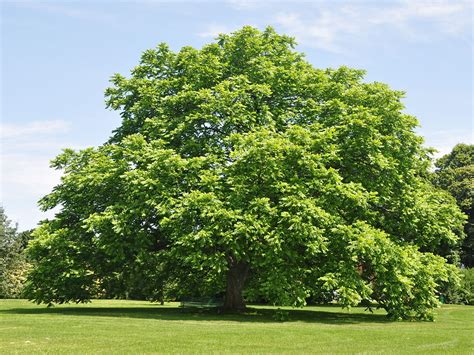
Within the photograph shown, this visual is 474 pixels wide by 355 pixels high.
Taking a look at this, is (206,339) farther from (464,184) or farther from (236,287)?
(464,184)

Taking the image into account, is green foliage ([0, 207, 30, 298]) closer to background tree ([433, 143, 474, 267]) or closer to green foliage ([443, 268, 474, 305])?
green foliage ([443, 268, 474, 305])

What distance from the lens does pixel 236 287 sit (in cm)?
3647

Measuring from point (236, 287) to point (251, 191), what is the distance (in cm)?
872

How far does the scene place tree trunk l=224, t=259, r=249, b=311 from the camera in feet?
118

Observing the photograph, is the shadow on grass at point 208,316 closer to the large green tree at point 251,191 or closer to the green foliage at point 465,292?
the large green tree at point 251,191

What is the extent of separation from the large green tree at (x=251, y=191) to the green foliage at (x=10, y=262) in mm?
43995

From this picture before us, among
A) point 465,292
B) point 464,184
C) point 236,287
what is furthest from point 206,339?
point 464,184

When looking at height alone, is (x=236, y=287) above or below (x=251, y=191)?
below

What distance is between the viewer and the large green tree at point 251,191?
97.7 ft

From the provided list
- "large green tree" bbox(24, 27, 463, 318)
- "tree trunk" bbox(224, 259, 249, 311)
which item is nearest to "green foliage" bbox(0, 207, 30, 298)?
"large green tree" bbox(24, 27, 463, 318)

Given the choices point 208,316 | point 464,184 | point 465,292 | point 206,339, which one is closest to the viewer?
point 206,339

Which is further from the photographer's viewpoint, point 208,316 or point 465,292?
point 465,292

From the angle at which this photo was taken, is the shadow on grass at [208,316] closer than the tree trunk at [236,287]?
Yes

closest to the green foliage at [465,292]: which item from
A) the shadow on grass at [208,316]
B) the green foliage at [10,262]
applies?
the shadow on grass at [208,316]
